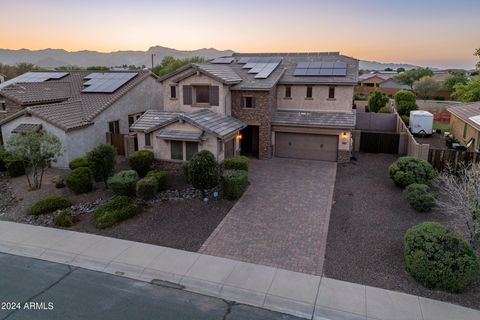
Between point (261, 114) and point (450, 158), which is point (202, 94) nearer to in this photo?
point (261, 114)

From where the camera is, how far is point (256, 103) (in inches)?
907

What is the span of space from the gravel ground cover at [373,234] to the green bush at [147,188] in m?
8.22

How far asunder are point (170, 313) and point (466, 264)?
8122 millimetres

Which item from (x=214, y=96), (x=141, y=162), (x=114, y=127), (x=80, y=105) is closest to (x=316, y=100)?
(x=214, y=96)

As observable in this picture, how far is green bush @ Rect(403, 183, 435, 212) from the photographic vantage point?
559 inches

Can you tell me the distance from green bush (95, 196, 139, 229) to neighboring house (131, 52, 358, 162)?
6.27 metres

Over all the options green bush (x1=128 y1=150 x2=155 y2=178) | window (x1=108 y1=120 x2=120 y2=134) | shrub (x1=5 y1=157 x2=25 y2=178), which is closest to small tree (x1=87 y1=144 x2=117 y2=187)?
green bush (x1=128 y1=150 x2=155 y2=178)

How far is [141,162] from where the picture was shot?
18781mm

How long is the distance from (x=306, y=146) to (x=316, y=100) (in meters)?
3.46

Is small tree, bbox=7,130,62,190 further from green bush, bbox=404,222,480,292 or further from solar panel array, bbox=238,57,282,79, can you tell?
green bush, bbox=404,222,480,292

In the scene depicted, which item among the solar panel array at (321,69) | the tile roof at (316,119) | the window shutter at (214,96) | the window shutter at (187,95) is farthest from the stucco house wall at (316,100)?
the window shutter at (187,95)

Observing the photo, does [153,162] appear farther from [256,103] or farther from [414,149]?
[414,149]

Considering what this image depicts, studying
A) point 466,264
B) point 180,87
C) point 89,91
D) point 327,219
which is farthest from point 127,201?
point 89,91

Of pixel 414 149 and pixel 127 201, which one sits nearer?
pixel 127 201
